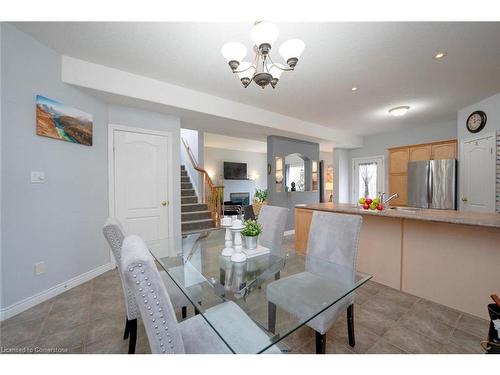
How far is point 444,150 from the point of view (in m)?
4.34

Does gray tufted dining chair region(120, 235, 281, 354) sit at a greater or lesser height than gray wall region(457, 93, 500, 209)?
lesser

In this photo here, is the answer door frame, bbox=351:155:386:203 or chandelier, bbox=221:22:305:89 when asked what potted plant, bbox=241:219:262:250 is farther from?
door frame, bbox=351:155:386:203

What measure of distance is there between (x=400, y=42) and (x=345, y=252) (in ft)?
7.01

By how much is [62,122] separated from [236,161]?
7.27 m

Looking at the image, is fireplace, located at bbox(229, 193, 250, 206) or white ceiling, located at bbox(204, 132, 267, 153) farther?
fireplace, located at bbox(229, 193, 250, 206)

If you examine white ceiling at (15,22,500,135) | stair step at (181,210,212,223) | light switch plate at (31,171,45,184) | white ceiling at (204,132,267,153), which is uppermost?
white ceiling at (204,132,267,153)

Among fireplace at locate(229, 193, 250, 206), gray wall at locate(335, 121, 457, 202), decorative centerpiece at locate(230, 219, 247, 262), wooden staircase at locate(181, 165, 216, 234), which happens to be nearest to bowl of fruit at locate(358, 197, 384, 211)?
decorative centerpiece at locate(230, 219, 247, 262)

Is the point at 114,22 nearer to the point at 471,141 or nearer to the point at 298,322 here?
the point at 298,322

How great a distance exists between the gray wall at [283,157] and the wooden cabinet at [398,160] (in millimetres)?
1776

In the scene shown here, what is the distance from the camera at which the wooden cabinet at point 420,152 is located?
456 cm

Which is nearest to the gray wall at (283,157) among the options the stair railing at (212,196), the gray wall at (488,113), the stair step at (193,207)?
the stair railing at (212,196)

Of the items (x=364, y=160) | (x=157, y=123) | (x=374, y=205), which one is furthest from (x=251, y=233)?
(x=364, y=160)

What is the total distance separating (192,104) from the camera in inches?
125

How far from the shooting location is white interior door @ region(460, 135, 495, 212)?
10.8ft
